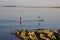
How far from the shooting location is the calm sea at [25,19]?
5.29 ft

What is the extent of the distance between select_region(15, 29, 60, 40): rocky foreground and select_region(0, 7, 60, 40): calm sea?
0.15ft

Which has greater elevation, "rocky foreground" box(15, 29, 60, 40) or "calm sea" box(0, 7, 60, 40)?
"calm sea" box(0, 7, 60, 40)

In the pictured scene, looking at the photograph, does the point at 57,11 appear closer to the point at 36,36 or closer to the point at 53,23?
the point at 53,23

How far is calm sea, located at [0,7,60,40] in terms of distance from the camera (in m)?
1.61

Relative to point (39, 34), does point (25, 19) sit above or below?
above

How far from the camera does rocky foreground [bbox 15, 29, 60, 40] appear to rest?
A: 5.38 feet

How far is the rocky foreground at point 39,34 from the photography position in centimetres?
164

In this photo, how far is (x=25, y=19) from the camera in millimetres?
1663

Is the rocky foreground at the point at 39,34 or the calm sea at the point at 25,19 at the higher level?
the calm sea at the point at 25,19

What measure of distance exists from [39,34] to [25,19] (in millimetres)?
232

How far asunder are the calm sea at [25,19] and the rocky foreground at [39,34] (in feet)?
0.15
